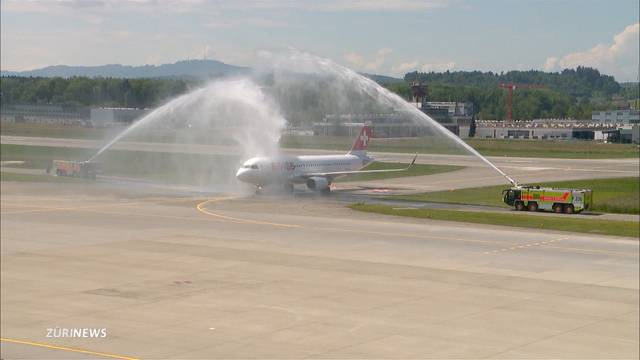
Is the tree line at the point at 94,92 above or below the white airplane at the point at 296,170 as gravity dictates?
above

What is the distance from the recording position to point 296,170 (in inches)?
3991

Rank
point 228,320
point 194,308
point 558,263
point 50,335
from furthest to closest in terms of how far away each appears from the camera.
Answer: point 558,263 < point 194,308 < point 228,320 < point 50,335

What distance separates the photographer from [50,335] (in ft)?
114

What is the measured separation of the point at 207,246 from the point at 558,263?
914 inches

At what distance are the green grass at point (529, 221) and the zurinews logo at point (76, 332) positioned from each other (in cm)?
4515

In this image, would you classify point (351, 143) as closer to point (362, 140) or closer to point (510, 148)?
point (362, 140)

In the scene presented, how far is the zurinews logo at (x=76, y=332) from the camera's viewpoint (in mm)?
34747

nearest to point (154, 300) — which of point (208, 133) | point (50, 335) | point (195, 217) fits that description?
point (50, 335)

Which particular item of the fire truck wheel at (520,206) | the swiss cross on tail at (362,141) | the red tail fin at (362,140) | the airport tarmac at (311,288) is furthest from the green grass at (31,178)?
the fire truck wheel at (520,206)

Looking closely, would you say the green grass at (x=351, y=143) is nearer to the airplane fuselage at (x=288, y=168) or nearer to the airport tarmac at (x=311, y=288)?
the airplane fuselage at (x=288, y=168)

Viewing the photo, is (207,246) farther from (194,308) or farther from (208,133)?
(208,133)

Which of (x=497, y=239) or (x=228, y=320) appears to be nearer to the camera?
(x=228, y=320)

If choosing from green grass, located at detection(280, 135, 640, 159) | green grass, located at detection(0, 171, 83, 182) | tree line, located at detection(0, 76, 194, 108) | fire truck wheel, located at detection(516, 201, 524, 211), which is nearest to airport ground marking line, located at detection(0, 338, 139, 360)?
fire truck wheel, located at detection(516, 201, 524, 211)

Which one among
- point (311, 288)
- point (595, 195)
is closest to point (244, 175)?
point (595, 195)
